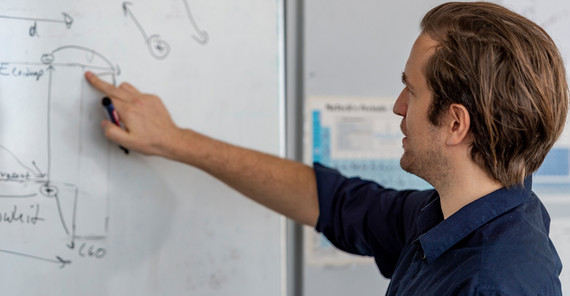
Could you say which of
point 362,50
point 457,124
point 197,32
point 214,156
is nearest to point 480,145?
point 457,124

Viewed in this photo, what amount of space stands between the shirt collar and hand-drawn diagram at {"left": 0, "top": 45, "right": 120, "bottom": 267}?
2.24ft

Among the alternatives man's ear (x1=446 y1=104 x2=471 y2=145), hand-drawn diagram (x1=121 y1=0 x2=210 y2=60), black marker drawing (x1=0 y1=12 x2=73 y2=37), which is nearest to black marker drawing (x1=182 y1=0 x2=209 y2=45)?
hand-drawn diagram (x1=121 y1=0 x2=210 y2=60)

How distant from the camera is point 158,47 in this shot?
49.3 inches

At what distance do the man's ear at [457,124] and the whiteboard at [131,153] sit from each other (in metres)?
0.54

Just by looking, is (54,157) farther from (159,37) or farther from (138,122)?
(159,37)

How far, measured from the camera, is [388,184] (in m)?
1.70

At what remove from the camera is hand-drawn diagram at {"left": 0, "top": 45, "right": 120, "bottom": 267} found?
3.74ft

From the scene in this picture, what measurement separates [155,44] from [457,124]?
0.67m

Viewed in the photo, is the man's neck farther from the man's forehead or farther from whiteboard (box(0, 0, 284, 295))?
whiteboard (box(0, 0, 284, 295))

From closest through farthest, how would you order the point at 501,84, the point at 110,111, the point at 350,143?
the point at 501,84 < the point at 110,111 < the point at 350,143

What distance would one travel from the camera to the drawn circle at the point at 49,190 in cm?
116

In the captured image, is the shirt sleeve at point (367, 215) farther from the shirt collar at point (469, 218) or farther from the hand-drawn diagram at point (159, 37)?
the hand-drawn diagram at point (159, 37)

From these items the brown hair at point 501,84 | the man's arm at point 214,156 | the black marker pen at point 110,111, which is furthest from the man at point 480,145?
the black marker pen at point 110,111

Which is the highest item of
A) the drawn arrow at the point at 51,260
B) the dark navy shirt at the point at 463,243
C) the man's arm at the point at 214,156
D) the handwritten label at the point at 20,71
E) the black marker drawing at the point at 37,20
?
the black marker drawing at the point at 37,20
